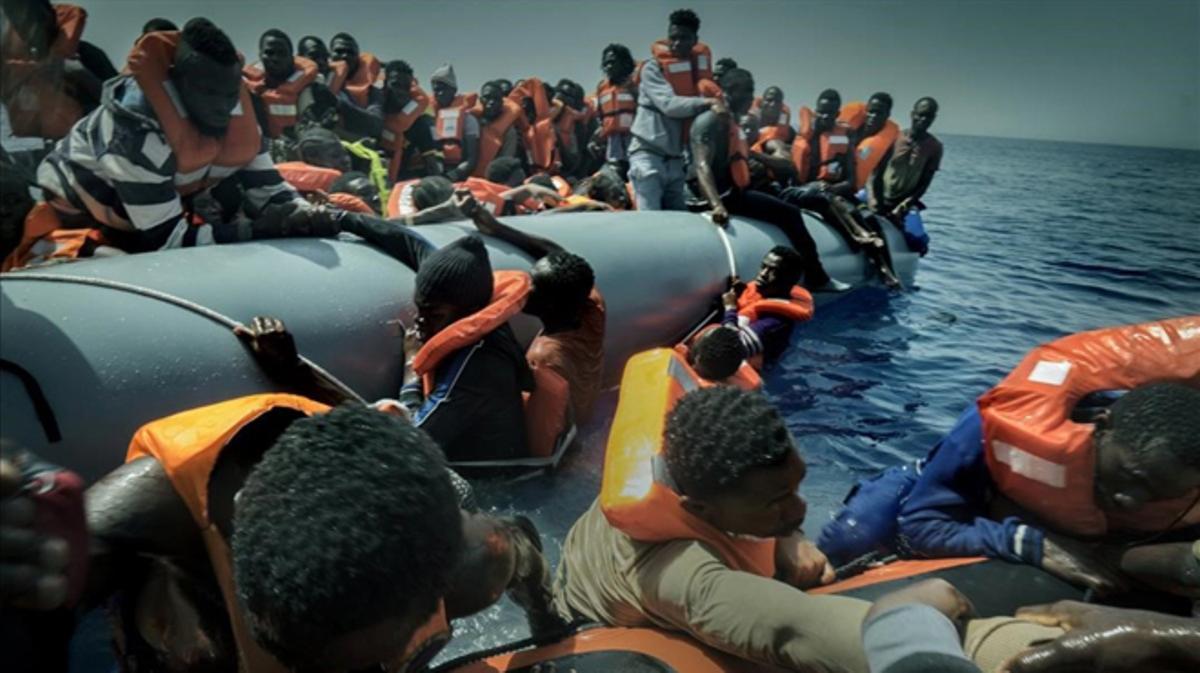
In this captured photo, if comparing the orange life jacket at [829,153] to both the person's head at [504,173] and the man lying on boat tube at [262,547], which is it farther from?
the man lying on boat tube at [262,547]

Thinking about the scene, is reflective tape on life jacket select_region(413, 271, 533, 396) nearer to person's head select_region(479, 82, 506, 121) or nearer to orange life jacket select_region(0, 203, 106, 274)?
orange life jacket select_region(0, 203, 106, 274)

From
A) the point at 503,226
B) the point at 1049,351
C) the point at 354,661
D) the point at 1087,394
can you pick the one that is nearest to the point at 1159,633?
the point at 1087,394

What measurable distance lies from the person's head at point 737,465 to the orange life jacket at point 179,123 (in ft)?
7.70

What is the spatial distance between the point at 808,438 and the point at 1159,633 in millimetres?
2773

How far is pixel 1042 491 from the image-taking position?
2223 mm

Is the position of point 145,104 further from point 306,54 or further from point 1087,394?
point 306,54

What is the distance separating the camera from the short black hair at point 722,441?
163cm

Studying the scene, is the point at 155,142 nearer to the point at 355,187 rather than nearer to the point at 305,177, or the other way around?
the point at 305,177

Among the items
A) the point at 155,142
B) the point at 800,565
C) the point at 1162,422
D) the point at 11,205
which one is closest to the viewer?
the point at 11,205

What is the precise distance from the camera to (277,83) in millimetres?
7492

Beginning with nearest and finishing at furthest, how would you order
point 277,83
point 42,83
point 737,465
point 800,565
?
point 737,465, point 800,565, point 42,83, point 277,83

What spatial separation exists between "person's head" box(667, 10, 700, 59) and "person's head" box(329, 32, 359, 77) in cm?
437

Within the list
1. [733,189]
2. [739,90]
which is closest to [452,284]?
[733,189]

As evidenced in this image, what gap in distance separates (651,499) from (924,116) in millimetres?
8068
